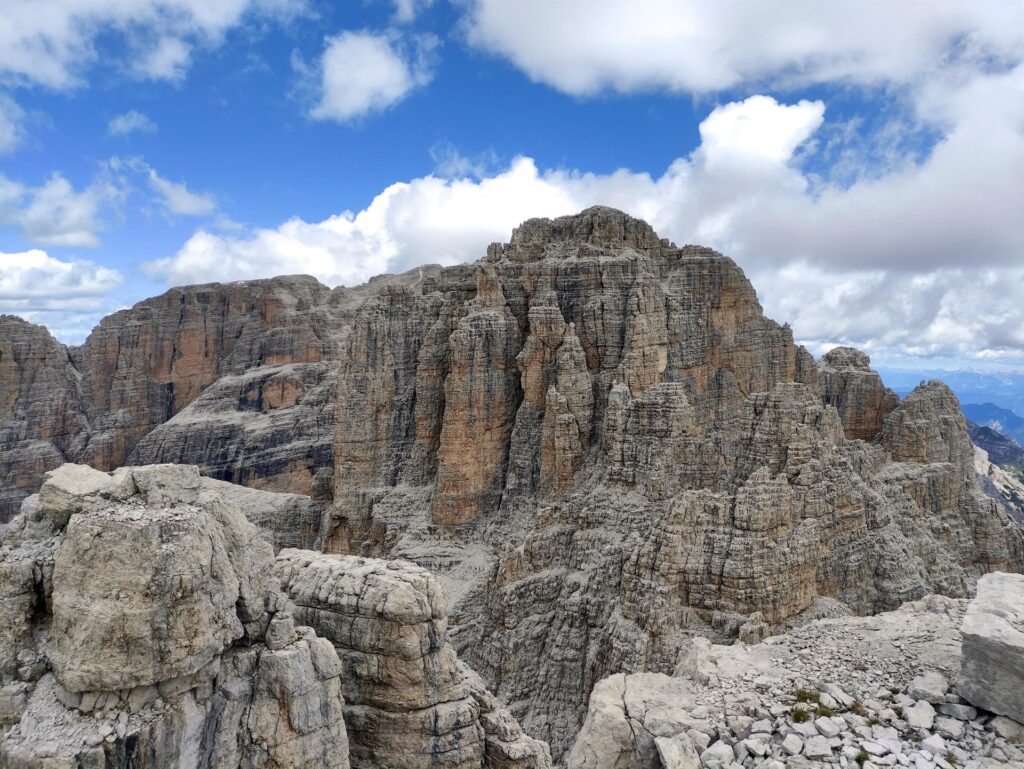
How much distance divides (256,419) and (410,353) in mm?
39988

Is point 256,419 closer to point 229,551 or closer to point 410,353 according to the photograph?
point 410,353

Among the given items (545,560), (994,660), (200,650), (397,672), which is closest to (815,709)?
(994,660)

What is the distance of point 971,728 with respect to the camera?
12570mm

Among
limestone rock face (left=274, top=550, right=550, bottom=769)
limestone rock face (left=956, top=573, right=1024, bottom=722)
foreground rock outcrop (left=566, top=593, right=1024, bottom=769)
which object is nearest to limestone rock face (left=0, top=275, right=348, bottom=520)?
limestone rock face (left=274, top=550, right=550, bottom=769)

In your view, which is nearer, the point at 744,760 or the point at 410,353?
the point at 744,760

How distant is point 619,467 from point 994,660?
910 inches

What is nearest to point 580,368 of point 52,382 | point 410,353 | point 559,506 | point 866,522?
point 559,506

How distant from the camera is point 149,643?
11.1 metres

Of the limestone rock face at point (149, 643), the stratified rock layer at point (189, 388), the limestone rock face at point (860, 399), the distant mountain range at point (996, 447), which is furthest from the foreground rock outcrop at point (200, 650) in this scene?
the distant mountain range at point (996, 447)

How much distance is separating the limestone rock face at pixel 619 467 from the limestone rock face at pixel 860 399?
17 centimetres

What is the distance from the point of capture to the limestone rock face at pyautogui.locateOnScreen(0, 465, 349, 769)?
10930 mm

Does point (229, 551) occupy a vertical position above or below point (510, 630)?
above

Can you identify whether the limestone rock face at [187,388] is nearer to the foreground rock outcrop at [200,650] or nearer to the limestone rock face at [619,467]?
the limestone rock face at [619,467]

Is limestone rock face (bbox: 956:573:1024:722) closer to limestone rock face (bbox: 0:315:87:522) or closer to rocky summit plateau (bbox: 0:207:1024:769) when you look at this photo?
rocky summit plateau (bbox: 0:207:1024:769)
